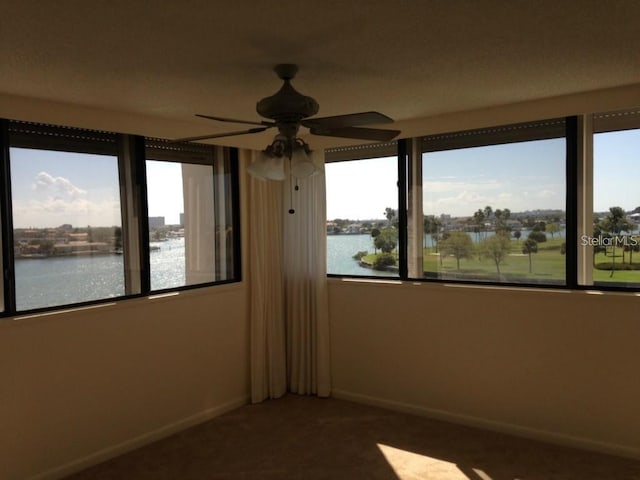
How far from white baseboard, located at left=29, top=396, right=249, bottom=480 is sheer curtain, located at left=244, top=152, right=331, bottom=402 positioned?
0.32 meters

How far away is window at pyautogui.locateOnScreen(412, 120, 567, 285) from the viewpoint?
11.8 ft

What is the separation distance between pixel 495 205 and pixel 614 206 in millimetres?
767

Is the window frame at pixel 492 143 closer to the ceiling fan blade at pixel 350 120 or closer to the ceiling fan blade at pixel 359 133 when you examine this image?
the ceiling fan blade at pixel 359 133

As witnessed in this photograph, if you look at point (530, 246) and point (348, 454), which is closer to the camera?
point (348, 454)

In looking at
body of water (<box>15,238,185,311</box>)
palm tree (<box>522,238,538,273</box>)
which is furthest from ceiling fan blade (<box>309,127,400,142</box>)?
body of water (<box>15,238,185,311</box>)

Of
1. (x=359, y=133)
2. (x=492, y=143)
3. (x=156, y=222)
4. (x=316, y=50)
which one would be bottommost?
(x=156, y=222)

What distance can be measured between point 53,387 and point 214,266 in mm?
1507

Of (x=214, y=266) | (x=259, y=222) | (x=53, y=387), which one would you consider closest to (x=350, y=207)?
(x=259, y=222)

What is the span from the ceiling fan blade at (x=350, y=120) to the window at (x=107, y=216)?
1.82 meters

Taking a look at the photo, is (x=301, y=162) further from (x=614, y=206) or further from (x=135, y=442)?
(x=135, y=442)

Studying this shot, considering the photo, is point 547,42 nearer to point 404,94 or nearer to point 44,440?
point 404,94

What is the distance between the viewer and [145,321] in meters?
3.66

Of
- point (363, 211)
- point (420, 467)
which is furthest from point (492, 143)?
point (420, 467)

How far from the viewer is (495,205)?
12.5 ft
